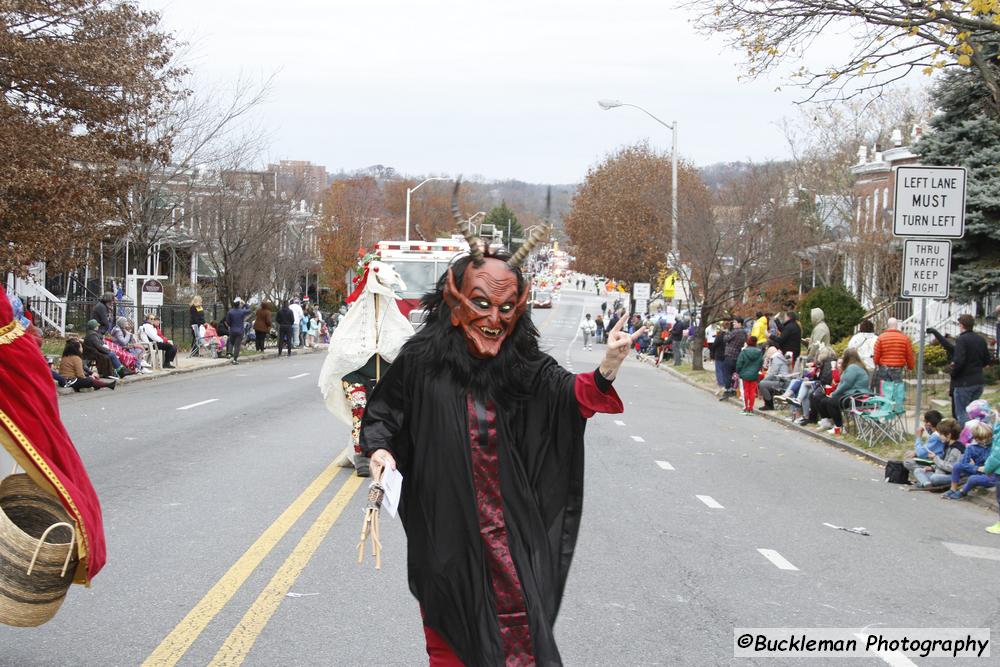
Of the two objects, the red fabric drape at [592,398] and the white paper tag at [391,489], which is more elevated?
the red fabric drape at [592,398]

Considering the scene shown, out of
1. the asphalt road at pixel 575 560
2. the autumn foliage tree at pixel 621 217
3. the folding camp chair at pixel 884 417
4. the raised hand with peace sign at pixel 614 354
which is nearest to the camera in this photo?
the raised hand with peace sign at pixel 614 354

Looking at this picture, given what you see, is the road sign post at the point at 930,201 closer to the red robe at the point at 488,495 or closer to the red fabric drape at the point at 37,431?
the red robe at the point at 488,495

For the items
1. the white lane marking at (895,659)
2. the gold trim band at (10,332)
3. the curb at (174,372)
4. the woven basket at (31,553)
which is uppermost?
the gold trim band at (10,332)

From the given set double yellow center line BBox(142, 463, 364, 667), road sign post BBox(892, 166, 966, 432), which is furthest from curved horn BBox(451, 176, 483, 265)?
road sign post BBox(892, 166, 966, 432)

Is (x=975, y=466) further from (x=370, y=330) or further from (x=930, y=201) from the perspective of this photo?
(x=370, y=330)

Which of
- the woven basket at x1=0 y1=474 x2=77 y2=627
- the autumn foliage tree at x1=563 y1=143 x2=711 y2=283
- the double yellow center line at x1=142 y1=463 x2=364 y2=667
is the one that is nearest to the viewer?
the woven basket at x1=0 y1=474 x2=77 y2=627

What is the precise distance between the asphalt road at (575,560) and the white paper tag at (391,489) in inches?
68.4

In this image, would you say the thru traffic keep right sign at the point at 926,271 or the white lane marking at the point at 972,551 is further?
the thru traffic keep right sign at the point at 926,271

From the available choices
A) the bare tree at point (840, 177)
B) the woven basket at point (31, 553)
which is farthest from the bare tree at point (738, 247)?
the woven basket at point (31, 553)

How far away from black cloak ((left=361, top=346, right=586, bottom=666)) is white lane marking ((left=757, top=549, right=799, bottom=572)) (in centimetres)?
422

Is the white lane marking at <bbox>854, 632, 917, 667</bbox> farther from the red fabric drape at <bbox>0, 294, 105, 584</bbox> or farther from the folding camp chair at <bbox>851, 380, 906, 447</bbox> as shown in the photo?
the folding camp chair at <bbox>851, 380, 906, 447</bbox>

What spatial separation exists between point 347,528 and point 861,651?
13.7 ft

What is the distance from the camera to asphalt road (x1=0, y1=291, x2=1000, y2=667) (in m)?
5.98

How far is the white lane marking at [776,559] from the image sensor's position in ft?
27.0
